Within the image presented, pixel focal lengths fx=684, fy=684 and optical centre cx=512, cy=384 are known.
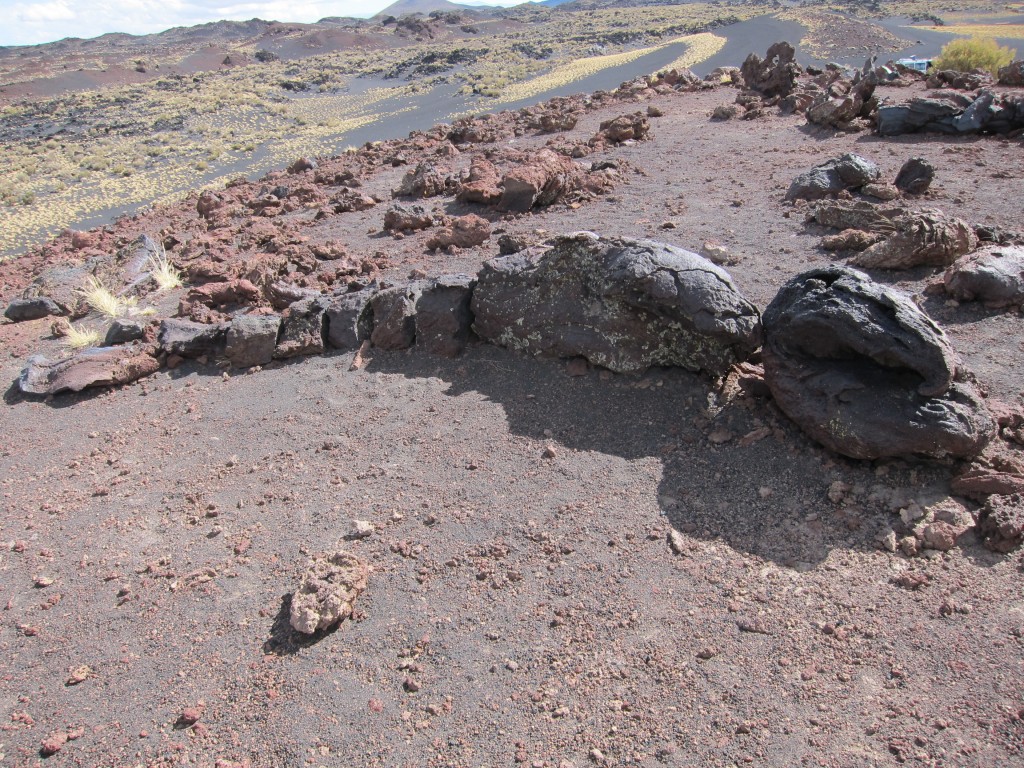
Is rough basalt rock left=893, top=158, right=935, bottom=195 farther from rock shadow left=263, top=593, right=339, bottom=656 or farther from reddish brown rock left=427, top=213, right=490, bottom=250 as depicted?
rock shadow left=263, top=593, right=339, bottom=656

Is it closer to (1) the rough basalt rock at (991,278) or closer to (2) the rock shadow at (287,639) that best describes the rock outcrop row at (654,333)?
(1) the rough basalt rock at (991,278)

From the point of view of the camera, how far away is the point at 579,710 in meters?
3.21

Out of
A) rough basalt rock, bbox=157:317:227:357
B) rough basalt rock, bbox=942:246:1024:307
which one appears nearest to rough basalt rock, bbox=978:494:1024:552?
rough basalt rock, bbox=942:246:1024:307

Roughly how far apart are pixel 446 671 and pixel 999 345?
475cm

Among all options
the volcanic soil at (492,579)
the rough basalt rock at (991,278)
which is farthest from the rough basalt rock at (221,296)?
the rough basalt rock at (991,278)

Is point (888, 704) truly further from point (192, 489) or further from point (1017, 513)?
point (192, 489)

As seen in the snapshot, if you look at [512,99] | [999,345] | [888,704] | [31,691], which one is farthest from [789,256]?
[512,99]

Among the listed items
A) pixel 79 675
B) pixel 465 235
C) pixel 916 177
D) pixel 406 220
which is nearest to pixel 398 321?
pixel 465 235

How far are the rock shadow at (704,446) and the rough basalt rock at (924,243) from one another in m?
2.81

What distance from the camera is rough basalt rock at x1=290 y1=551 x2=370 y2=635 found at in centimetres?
371

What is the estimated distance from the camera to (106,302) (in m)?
8.55

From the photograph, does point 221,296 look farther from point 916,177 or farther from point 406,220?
point 916,177

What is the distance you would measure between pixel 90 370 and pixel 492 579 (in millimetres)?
5055

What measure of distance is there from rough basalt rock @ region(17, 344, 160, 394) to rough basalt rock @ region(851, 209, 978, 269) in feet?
23.9
